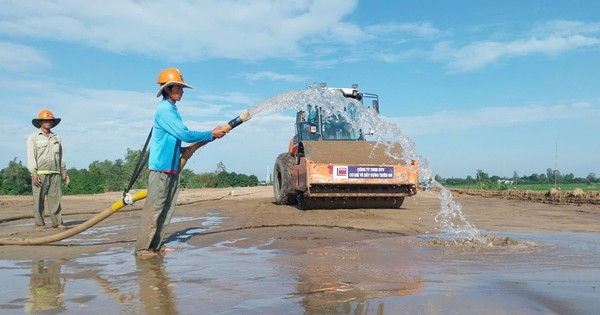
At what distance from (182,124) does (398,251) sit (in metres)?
2.51

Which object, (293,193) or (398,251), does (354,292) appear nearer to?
(398,251)

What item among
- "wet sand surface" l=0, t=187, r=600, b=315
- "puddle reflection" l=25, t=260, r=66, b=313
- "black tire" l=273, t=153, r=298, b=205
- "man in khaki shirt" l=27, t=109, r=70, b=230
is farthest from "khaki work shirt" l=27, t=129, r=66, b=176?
"black tire" l=273, t=153, r=298, b=205

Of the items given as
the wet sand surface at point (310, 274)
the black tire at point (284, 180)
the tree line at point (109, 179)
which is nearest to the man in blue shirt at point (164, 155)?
the wet sand surface at point (310, 274)

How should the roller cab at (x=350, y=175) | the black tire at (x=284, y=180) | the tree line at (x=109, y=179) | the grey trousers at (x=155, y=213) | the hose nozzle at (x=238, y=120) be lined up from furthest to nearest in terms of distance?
the tree line at (x=109, y=179) → the black tire at (x=284, y=180) → the roller cab at (x=350, y=175) → the hose nozzle at (x=238, y=120) → the grey trousers at (x=155, y=213)

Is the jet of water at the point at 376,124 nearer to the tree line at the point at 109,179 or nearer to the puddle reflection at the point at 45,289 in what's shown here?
the puddle reflection at the point at 45,289

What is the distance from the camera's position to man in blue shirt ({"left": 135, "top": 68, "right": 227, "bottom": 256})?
5.25 metres

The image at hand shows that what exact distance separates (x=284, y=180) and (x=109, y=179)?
1109 inches

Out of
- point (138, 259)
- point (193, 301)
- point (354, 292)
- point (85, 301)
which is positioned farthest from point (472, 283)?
point (138, 259)

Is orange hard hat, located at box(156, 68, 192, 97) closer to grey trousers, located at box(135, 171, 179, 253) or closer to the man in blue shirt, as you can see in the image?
the man in blue shirt

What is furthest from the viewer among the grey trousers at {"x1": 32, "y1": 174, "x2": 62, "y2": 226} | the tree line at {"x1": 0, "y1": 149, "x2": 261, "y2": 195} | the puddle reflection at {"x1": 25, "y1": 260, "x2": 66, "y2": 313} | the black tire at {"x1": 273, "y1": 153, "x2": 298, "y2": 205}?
the tree line at {"x1": 0, "y1": 149, "x2": 261, "y2": 195}

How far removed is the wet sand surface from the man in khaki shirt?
1.63m

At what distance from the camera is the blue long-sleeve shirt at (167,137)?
17.3 ft

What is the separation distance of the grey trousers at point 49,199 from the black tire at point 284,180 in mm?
4768

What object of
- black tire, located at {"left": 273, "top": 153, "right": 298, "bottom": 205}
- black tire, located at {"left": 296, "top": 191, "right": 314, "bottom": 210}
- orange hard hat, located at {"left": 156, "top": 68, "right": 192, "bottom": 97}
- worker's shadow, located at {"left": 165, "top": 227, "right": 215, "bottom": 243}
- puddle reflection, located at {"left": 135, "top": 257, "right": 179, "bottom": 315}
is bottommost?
puddle reflection, located at {"left": 135, "top": 257, "right": 179, "bottom": 315}
